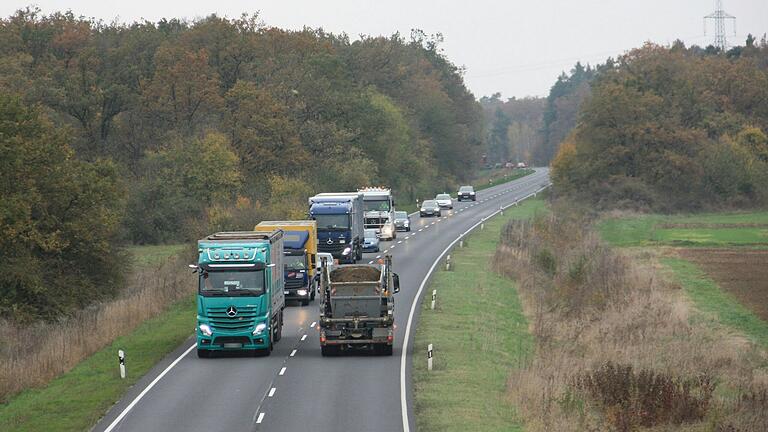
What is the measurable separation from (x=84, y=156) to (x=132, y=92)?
32.1 feet

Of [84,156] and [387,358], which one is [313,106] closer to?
[84,156]

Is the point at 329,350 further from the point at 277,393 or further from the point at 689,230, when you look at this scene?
the point at 689,230

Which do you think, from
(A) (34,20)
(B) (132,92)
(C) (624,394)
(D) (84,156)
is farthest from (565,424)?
(A) (34,20)

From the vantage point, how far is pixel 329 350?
39719 millimetres

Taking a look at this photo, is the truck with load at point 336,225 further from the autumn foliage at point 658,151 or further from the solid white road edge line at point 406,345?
the autumn foliage at point 658,151

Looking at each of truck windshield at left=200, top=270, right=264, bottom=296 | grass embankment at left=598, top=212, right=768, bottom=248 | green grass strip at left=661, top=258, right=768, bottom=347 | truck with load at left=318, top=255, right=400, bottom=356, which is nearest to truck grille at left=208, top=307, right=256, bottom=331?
truck windshield at left=200, top=270, right=264, bottom=296

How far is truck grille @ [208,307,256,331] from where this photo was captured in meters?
38.3

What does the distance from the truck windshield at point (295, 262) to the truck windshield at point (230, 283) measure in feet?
43.7

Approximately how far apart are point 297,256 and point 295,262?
270mm

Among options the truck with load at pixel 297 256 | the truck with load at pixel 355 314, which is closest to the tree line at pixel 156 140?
the truck with load at pixel 297 256

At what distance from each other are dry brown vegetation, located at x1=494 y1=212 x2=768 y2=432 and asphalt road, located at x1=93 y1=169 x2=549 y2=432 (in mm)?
3884

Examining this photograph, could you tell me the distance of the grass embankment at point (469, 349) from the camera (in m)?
30.9

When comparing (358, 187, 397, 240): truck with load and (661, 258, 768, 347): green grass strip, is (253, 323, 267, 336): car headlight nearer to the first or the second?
(661, 258, 768, 347): green grass strip

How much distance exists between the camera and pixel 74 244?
54.4 m
